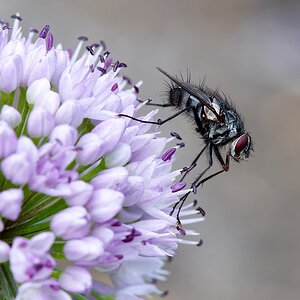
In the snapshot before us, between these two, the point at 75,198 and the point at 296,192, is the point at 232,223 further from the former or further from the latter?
the point at 75,198

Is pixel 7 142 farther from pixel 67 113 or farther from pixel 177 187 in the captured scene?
pixel 177 187

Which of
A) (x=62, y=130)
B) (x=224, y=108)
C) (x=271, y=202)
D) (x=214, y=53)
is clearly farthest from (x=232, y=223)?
(x=62, y=130)

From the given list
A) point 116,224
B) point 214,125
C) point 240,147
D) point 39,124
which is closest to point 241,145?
Result: point 240,147

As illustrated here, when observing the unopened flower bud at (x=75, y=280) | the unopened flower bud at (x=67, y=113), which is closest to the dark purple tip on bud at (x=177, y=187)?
the unopened flower bud at (x=67, y=113)

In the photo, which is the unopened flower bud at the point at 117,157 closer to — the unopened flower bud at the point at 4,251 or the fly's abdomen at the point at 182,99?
the unopened flower bud at the point at 4,251

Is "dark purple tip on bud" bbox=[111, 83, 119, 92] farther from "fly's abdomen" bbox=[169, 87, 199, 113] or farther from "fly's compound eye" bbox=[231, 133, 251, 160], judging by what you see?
"fly's compound eye" bbox=[231, 133, 251, 160]
